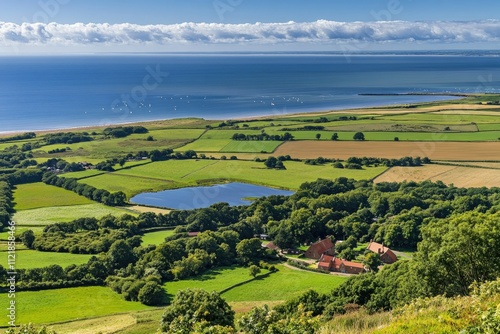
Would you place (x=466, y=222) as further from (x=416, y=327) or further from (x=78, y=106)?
(x=78, y=106)

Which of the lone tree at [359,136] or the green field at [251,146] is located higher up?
the lone tree at [359,136]

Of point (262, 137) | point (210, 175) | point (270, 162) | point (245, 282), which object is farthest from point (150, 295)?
point (262, 137)

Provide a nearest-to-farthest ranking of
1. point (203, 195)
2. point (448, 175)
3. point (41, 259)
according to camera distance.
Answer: point (41, 259) → point (203, 195) → point (448, 175)

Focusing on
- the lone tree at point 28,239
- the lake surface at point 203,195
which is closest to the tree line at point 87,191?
the lake surface at point 203,195

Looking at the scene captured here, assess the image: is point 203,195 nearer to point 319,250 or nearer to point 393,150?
point 319,250

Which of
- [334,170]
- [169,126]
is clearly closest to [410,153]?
[334,170]

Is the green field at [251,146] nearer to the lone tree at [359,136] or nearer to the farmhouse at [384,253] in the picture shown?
the lone tree at [359,136]

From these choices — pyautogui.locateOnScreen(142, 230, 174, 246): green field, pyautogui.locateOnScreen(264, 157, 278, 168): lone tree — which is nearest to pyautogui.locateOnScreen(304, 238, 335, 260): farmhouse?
pyautogui.locateOnScreen(142, 230, 174, 246): green field
